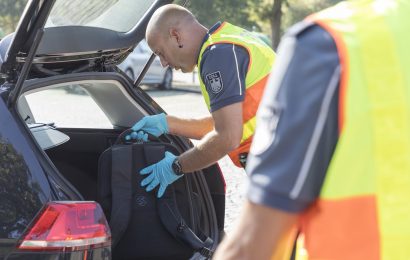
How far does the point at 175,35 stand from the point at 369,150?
1849mm

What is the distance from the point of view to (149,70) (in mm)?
18234

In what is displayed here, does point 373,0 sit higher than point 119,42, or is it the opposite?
point 373,0

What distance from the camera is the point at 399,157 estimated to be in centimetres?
118

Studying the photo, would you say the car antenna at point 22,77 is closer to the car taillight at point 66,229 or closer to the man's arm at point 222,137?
the car taillight at point 66,229

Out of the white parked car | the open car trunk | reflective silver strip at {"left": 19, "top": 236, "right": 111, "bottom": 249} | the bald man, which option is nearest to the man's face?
the bald man

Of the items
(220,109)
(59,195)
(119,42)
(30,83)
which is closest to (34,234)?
(59,195)

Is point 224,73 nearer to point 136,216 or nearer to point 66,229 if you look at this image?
point 136,216

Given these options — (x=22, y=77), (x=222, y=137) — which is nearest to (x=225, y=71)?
(x=222, y=137)

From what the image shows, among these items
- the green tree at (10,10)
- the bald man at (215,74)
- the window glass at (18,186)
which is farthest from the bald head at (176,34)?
the green tree at (10,10)

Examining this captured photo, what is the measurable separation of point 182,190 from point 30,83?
2.90 feet

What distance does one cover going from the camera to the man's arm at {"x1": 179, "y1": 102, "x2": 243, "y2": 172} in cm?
269

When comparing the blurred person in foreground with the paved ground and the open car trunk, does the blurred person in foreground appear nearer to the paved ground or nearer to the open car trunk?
the open car trunk

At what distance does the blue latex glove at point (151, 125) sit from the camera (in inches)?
124

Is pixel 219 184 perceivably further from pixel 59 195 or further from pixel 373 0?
pixel 373 0
